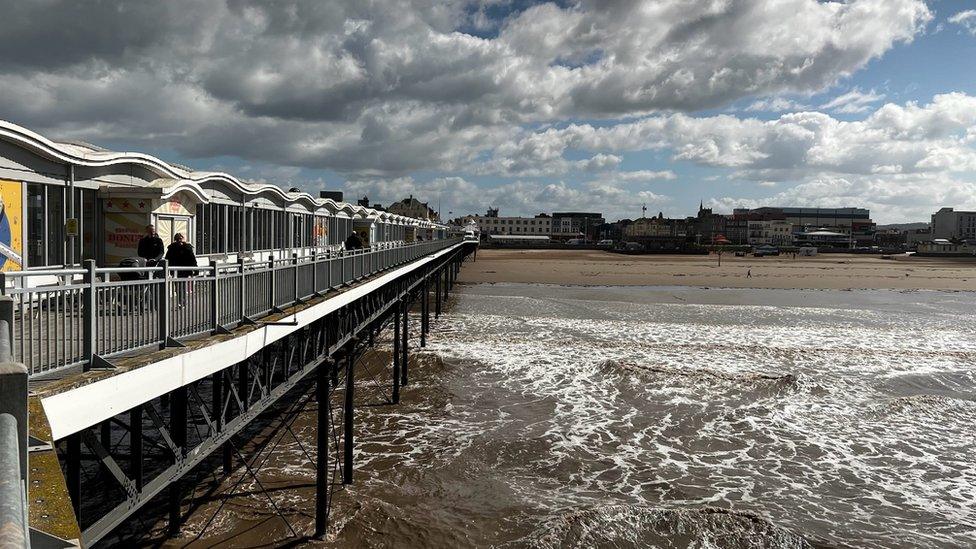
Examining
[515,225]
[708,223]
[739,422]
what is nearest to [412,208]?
[515,225]

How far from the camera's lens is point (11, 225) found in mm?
9805

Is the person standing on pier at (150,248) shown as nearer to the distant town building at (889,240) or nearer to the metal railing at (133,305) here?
the metal railing at (133,305)

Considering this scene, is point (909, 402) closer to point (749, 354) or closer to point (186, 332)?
point (749, 354)

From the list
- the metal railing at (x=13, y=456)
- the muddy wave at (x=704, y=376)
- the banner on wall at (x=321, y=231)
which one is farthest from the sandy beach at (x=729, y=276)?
the metal railing at (x=13, y=456)

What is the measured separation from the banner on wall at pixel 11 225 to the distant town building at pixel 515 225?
175 metres

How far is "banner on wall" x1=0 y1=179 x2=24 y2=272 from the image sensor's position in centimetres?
959

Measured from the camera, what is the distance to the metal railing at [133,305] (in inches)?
201

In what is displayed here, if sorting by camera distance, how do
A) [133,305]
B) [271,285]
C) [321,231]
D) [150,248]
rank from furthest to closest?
[321,231] → [150,248] → [271,285] → [133,305]

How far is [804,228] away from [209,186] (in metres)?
195

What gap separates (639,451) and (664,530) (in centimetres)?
389

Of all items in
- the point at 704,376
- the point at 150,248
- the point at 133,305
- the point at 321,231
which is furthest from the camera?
the point at 321,231

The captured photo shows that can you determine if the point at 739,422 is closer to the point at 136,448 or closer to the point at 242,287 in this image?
the point at 242,287

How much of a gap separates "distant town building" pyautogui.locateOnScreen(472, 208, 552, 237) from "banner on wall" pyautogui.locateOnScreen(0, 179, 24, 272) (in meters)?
175

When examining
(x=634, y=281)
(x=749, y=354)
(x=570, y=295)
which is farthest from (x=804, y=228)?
(x=749, y=354)
